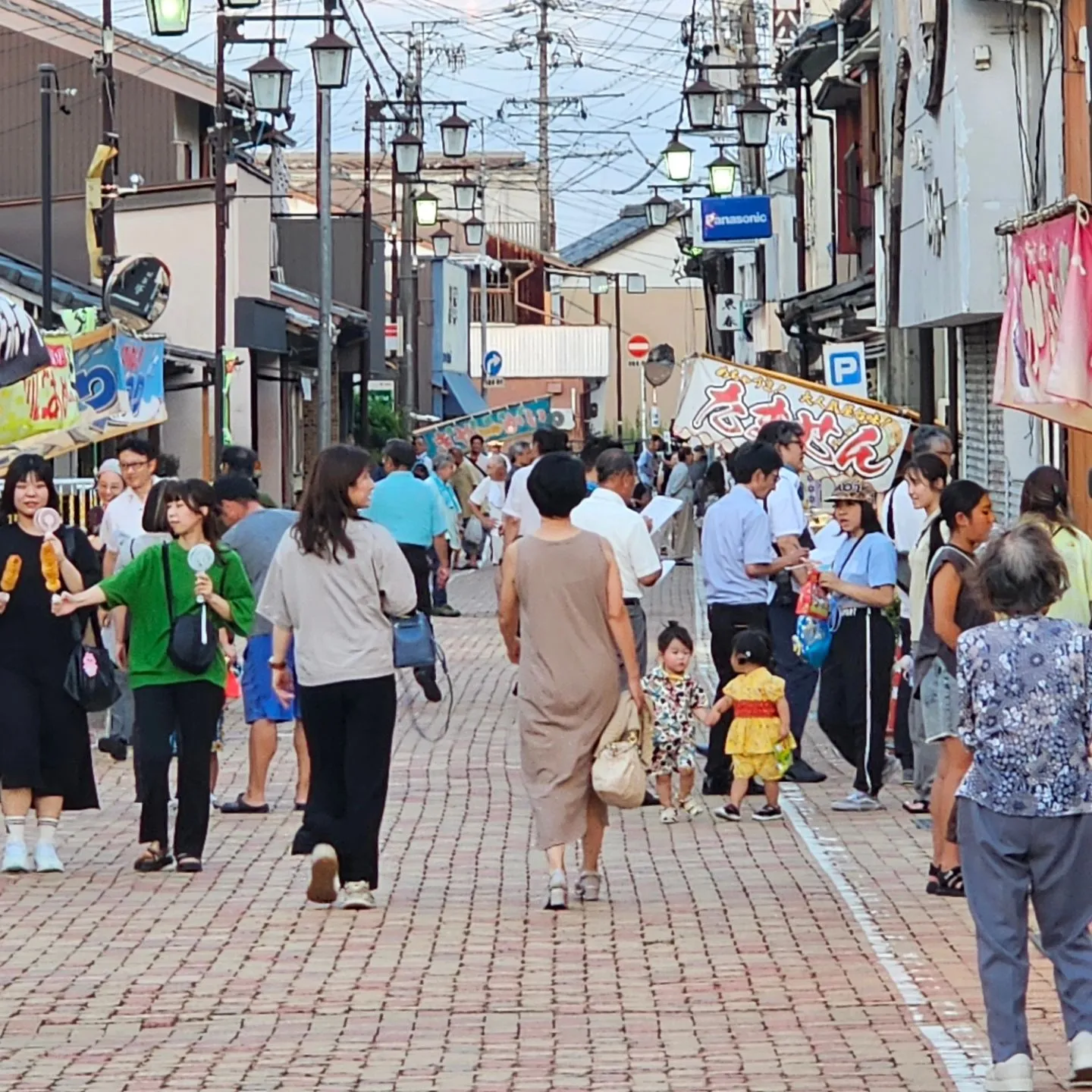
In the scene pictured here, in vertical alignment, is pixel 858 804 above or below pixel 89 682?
below

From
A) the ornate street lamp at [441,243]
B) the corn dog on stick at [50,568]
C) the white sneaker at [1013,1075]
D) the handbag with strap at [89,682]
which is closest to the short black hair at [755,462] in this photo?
the handbag with strap at [89,682]

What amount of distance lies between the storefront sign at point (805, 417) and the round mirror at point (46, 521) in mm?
8076

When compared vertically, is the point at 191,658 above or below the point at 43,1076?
above

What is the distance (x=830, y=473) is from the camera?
18641mm

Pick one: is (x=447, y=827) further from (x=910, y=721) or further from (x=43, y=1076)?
(x=43, y=1076)

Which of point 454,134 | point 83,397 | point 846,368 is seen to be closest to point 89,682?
point 83,397

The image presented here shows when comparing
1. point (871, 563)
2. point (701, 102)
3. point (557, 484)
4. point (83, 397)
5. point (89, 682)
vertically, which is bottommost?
point (89, 682)

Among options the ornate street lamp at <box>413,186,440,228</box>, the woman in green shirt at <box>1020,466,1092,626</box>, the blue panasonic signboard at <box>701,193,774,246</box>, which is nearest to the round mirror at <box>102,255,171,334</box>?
the blue panasonic signboard at <box>701,193,774,246</box>

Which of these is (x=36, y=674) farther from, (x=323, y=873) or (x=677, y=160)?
(x=677, y=160)

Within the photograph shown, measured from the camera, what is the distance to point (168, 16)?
76.4 ft

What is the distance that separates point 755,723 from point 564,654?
2.91 m

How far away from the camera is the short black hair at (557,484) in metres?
9.84

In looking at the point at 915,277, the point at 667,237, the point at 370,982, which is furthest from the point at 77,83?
the point at 667,237

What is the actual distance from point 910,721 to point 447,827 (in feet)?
8.03
